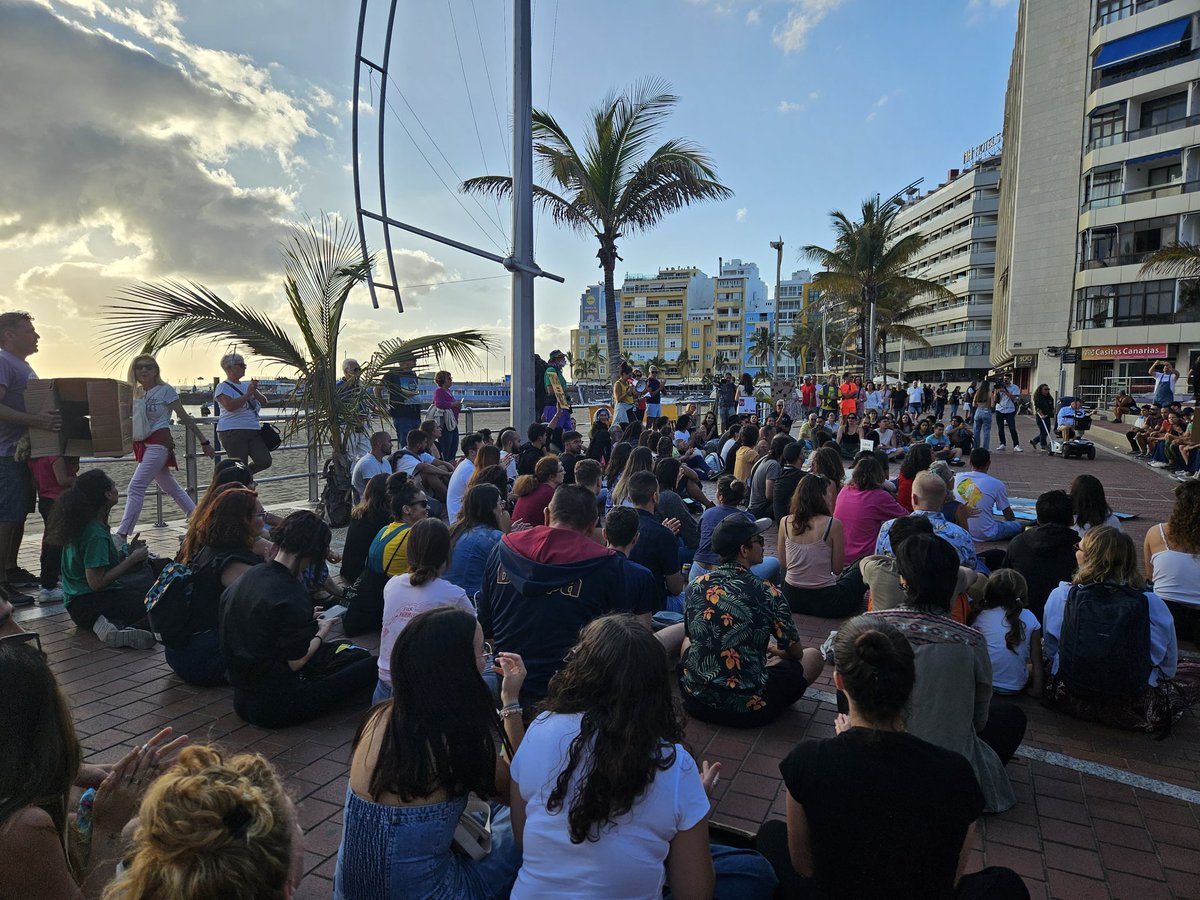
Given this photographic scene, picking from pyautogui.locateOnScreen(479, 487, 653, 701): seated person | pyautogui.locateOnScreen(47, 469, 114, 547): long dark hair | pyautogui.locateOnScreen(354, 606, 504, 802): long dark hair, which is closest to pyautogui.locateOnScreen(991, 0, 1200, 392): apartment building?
pyautogui.locateOnScreen(479, 487, 653, 701): seated person

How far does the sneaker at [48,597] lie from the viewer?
6.17 meters

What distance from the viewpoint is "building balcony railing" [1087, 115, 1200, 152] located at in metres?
34.2

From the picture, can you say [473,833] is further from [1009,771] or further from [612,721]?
[1009,771]

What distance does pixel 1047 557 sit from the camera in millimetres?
5234

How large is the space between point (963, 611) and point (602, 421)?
951 cm

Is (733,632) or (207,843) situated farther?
(733,632)

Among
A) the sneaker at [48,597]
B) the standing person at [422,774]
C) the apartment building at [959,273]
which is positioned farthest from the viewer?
the apartment building at [959,273]

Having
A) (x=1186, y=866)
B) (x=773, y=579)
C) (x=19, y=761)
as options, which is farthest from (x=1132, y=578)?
(x=19, y=761)

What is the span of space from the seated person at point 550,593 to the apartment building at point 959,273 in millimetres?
65130

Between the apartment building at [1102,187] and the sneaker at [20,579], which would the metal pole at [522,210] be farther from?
the apartment building at [1102,187]

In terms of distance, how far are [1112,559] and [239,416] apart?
8449 mm

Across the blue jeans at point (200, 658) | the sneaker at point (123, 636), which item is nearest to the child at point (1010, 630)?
the blue jeans at point (200, 658)

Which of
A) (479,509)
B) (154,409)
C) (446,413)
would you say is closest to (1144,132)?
(446,413)

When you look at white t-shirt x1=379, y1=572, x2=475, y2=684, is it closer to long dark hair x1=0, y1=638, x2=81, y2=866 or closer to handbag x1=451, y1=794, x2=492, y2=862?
handbag x1=451, y1=794, x2=492, y2=862
